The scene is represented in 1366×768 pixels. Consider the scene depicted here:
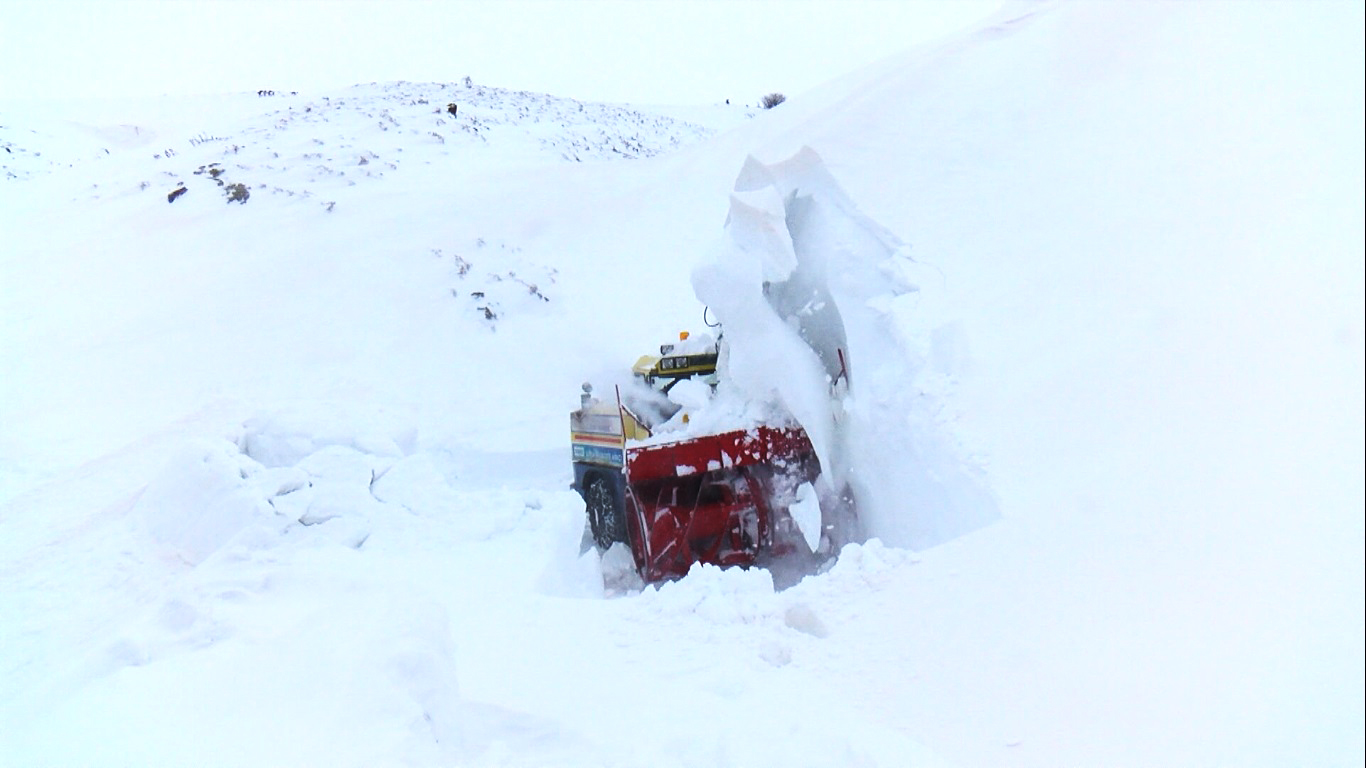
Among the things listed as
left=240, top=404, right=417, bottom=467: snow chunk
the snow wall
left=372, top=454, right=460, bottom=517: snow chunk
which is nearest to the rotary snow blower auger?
the snow wall

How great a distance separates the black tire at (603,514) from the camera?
26.1 ft

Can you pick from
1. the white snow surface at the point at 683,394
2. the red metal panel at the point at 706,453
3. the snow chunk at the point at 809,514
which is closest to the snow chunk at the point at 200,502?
the white snow surface at the point at 683,394

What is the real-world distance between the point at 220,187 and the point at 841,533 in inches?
592

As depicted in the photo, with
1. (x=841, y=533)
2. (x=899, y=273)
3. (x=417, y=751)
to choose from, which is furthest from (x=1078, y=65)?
(x=417, y=751)

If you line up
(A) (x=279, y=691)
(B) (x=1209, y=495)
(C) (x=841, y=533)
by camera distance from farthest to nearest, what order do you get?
(C) (x=841, y=533) → (B) (x=1209, y=495) → (A) (x=279, y=691)

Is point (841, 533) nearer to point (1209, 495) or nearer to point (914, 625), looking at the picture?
point (914, 625)

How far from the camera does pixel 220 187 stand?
17.4 m

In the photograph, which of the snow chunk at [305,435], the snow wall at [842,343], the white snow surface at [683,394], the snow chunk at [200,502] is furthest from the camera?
the snow chunk at [305,435]

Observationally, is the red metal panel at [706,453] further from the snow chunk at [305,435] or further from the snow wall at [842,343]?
the snow chunk at [305,435]

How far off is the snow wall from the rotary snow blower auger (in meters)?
0.31

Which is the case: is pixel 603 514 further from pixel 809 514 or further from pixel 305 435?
pixel 305 435

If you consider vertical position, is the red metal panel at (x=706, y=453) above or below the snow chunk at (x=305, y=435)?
below

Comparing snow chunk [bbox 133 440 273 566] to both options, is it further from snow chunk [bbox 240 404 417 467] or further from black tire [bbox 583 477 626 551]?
black tire [bbox 583 477 626 551]

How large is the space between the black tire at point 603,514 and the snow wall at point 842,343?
1.53 m
